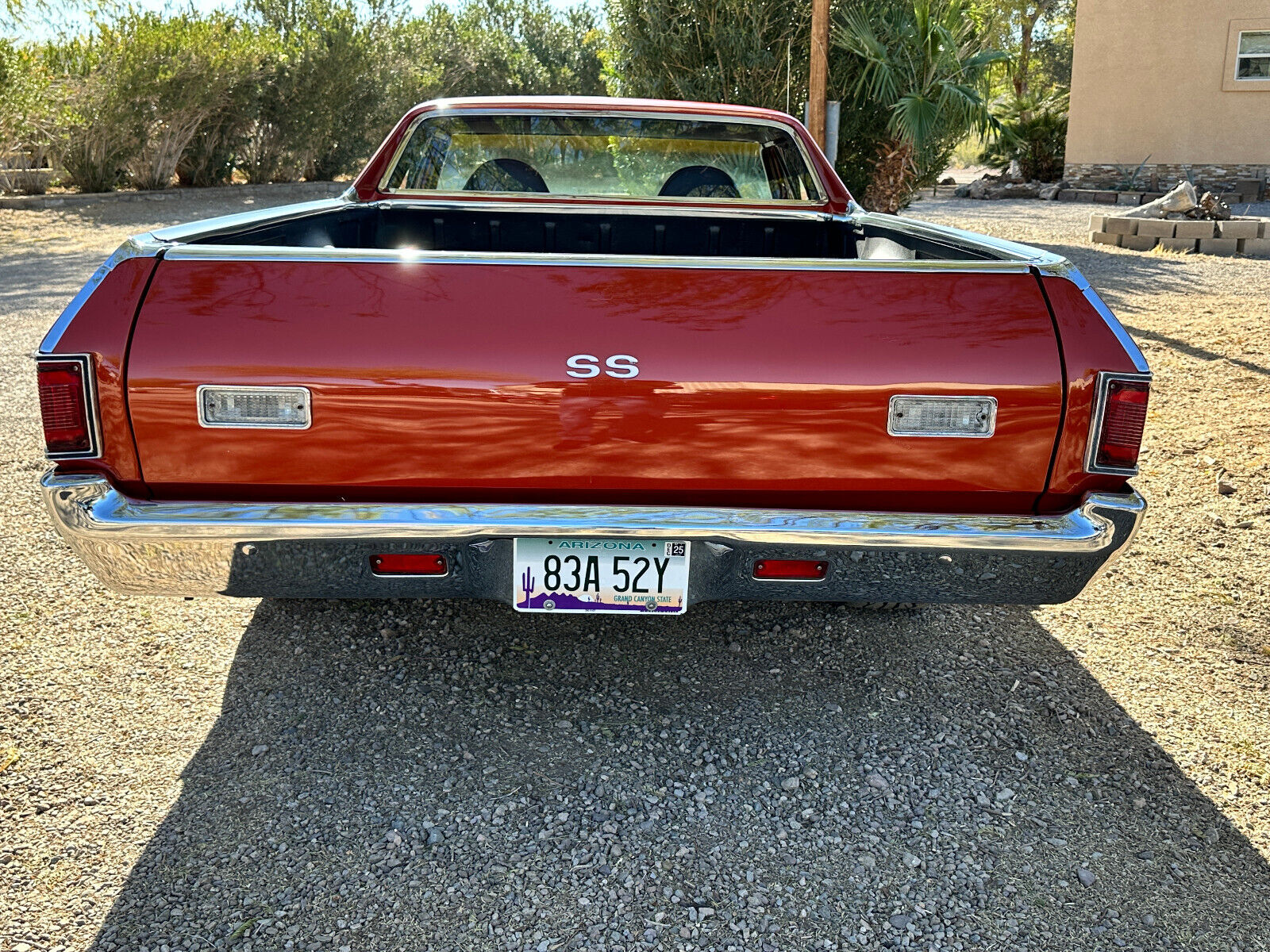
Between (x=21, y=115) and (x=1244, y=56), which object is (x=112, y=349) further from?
(x=1244, y=56)

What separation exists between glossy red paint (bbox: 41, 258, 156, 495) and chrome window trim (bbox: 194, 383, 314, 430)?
0.16m

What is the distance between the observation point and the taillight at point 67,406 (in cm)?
213

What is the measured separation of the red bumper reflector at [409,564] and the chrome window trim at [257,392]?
34cm

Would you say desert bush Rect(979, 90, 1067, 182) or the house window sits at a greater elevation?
the house window

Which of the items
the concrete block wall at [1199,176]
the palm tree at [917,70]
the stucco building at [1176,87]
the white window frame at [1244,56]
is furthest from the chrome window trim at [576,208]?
the white window frame at [1244,56]

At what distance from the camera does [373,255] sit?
2250 millimetres

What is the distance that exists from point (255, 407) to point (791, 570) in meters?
1.21

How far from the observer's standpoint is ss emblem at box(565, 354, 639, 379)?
2.15 meters

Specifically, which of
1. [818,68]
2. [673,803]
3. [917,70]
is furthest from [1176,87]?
[673,803]

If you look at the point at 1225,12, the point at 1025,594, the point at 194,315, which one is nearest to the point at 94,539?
the point at 194,315

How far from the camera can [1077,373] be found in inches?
86.4

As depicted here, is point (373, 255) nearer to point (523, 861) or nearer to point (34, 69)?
point (523, 861)

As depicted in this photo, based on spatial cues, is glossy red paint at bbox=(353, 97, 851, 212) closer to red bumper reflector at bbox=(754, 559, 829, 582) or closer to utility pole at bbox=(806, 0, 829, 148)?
red bumper reflector at bbox=(754, 559, 829, 582)

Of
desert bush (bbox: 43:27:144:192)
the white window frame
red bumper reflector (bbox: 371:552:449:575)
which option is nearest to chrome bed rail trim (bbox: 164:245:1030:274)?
red bumper reflector (bbox: 371:552:449:575)
